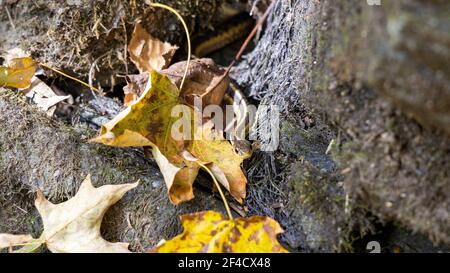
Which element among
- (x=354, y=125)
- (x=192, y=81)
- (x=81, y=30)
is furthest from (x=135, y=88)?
(x=354, y=125)

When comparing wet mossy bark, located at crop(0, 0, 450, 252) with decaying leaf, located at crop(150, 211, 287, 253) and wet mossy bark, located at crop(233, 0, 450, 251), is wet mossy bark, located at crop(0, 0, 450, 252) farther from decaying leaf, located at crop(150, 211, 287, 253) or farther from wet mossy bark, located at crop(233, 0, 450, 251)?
decaying leaf, located at crop(150, 211, 287, 253)

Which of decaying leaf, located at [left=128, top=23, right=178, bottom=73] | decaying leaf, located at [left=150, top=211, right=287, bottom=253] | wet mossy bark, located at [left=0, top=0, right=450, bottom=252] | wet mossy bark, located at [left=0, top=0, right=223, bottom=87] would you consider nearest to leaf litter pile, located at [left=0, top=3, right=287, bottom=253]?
decaying leaf, located at [left=150, top=211, right=287, bottom=253]

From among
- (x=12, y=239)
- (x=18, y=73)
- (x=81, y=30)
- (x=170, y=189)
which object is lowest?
(x=12, y=239)

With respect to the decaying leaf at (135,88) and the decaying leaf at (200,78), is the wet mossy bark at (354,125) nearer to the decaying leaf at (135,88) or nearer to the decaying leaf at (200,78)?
the decaying leaf at (200,78)

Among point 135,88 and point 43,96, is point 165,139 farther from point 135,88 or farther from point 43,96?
point 43,96

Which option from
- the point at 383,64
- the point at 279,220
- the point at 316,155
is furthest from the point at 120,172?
the point at 383,64

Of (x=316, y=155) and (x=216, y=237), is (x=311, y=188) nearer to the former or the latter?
(x=316, y=155)
